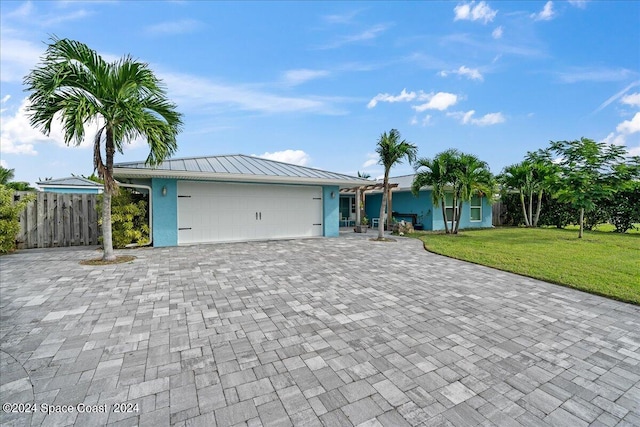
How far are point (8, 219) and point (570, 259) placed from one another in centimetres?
1528

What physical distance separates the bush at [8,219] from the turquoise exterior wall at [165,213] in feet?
10.9

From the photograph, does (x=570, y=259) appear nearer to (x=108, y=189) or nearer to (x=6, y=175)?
(x=108, y=189)

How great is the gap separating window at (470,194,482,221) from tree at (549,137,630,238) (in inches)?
179

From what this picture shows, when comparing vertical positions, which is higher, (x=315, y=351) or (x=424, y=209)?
(x=424, y=209)

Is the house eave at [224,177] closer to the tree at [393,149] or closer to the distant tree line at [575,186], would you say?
the tree at [393,149]

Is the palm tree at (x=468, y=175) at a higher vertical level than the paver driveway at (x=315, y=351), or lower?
higher

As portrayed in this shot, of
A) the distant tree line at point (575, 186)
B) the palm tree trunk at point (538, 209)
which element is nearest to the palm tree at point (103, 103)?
the distant tree line at point (575, 186)

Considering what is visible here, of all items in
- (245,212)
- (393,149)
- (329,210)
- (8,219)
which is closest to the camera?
(8,219)

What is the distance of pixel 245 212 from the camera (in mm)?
10352

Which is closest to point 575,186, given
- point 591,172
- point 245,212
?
A: point 591,172

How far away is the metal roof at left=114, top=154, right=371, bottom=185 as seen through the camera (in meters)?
8.42

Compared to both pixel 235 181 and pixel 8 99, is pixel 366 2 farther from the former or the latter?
pixel 8 99

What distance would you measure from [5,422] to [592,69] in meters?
17.0

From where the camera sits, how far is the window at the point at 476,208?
16312mm
